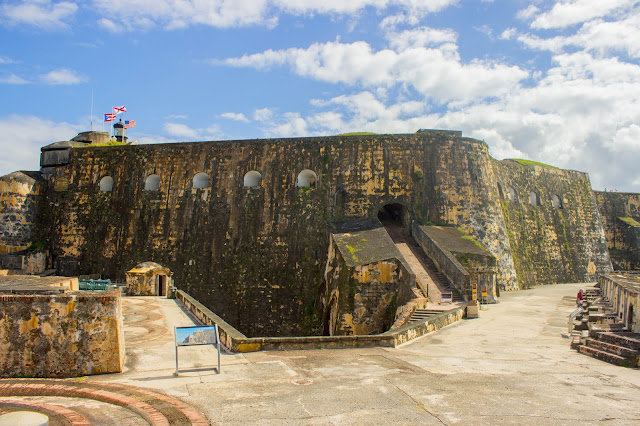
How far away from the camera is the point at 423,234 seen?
21.8 metres

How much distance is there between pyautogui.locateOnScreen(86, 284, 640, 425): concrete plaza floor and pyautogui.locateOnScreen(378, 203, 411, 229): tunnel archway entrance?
12652mm

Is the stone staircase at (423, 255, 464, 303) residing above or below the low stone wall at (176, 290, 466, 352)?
above

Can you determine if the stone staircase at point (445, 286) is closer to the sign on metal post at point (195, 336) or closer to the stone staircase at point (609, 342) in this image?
the stone staircase at point (609, 342)

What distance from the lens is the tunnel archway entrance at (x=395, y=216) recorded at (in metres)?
24.0

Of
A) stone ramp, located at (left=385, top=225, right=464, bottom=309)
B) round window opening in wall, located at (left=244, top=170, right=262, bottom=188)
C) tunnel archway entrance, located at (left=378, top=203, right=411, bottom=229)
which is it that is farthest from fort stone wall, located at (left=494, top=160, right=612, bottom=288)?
round window opening in wall, located at (left=244, top=170, right=262, bottom=188)

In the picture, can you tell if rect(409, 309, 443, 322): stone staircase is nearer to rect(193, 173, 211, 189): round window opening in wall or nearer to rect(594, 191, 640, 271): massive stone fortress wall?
rect(193, 173, 211, 189): round window opening in wall

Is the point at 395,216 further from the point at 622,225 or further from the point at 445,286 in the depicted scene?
the point at 622,225

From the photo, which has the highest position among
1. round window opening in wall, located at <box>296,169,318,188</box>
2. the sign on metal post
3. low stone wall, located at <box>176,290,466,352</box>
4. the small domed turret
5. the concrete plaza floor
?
the small domed turret

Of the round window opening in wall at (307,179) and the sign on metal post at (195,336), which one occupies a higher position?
the round window opening in wall at (307,179)

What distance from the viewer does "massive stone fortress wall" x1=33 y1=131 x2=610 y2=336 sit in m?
23.5

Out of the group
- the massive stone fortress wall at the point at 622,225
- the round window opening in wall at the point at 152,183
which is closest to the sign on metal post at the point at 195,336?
the round window opening in wall at the point at 152,183

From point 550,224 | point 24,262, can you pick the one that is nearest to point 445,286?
point 550,224

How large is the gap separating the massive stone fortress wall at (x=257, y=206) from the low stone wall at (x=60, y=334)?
49.6ft

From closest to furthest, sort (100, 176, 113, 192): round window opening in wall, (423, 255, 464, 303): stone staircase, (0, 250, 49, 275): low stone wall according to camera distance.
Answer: (423, 255, 464, 303): stone staircase → (0, 250, 49, 275): low stone wall → (100, 176, 113, 192): round window opening in wall
